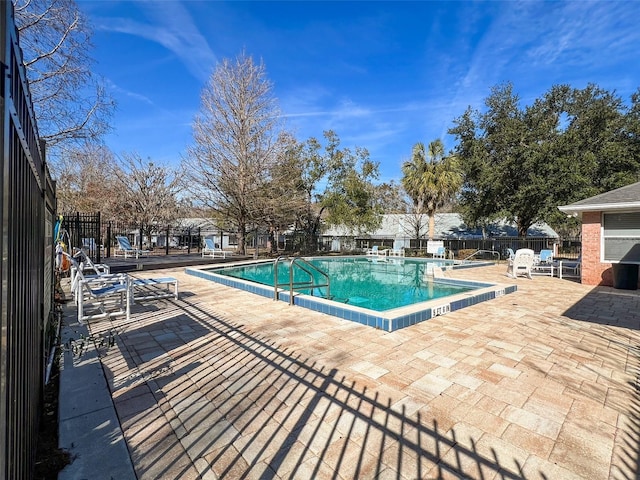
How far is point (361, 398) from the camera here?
285 cm

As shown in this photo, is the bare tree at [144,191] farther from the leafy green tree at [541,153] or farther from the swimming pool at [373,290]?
the leafy green tree at [541,153]

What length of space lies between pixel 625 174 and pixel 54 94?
90.8 ft

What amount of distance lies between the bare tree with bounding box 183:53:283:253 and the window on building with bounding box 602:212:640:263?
13.6 meters

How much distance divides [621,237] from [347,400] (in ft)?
36.0

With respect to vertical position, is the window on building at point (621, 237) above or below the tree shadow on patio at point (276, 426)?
above

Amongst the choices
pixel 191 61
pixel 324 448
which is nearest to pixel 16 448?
pixel 324 448

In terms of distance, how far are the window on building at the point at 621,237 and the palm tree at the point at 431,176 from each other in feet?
35.6

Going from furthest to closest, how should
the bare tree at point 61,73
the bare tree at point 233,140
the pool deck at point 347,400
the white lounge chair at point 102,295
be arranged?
the bare tree at point 233,140 < the bare tree at point 61,73 < the white lounge chair at point 102,295 < the pool deck at point 347,400

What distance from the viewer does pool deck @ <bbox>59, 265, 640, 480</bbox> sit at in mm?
2074

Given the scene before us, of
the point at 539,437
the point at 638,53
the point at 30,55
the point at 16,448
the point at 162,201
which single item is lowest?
the point at 539,437

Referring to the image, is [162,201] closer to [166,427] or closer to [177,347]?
[177,347]

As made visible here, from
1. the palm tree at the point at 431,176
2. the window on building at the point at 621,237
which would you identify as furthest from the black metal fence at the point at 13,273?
the palm tree at the point at 431,176

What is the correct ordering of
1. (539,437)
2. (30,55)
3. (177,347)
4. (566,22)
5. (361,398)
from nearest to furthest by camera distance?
(539,437), (361,398), (177,347), (30,55), (566,22)

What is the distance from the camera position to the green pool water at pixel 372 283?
879cm
